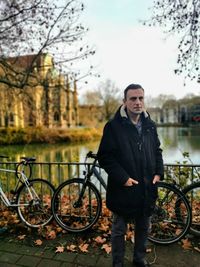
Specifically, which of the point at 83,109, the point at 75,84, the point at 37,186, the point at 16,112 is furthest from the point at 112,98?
the point at 37,186

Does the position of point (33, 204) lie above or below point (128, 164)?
below

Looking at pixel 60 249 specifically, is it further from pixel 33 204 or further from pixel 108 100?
pixel 108 100

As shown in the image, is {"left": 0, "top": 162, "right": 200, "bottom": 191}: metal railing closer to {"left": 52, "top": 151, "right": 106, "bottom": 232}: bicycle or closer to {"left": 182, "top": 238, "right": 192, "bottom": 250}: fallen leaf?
{"left": 52, "top": 151, "right": 106, "bottom": 232}: bicycle

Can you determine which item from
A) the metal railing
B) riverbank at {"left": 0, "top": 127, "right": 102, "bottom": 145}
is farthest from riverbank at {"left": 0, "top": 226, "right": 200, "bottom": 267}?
riverbank at {"left": 0, "top": 127, "right": 102, "bottom": 145}

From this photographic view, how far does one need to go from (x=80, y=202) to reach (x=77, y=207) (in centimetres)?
11

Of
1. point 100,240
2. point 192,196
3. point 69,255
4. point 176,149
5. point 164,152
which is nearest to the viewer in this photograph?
point 69,255

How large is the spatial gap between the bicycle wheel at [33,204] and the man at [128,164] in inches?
60.2

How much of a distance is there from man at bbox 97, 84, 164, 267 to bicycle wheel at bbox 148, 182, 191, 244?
80 cm

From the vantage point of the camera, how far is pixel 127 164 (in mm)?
2297

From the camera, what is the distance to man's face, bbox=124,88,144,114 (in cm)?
233

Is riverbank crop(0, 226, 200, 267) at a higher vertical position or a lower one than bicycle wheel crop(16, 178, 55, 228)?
lower

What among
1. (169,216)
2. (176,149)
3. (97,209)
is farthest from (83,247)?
(176,149)

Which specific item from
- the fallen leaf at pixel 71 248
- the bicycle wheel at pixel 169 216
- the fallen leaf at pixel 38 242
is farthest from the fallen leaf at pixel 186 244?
the fallen leaf at pixel 38 242

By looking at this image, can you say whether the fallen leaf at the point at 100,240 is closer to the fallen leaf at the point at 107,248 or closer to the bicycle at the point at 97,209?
the fallen leaf at the point at 107,248
